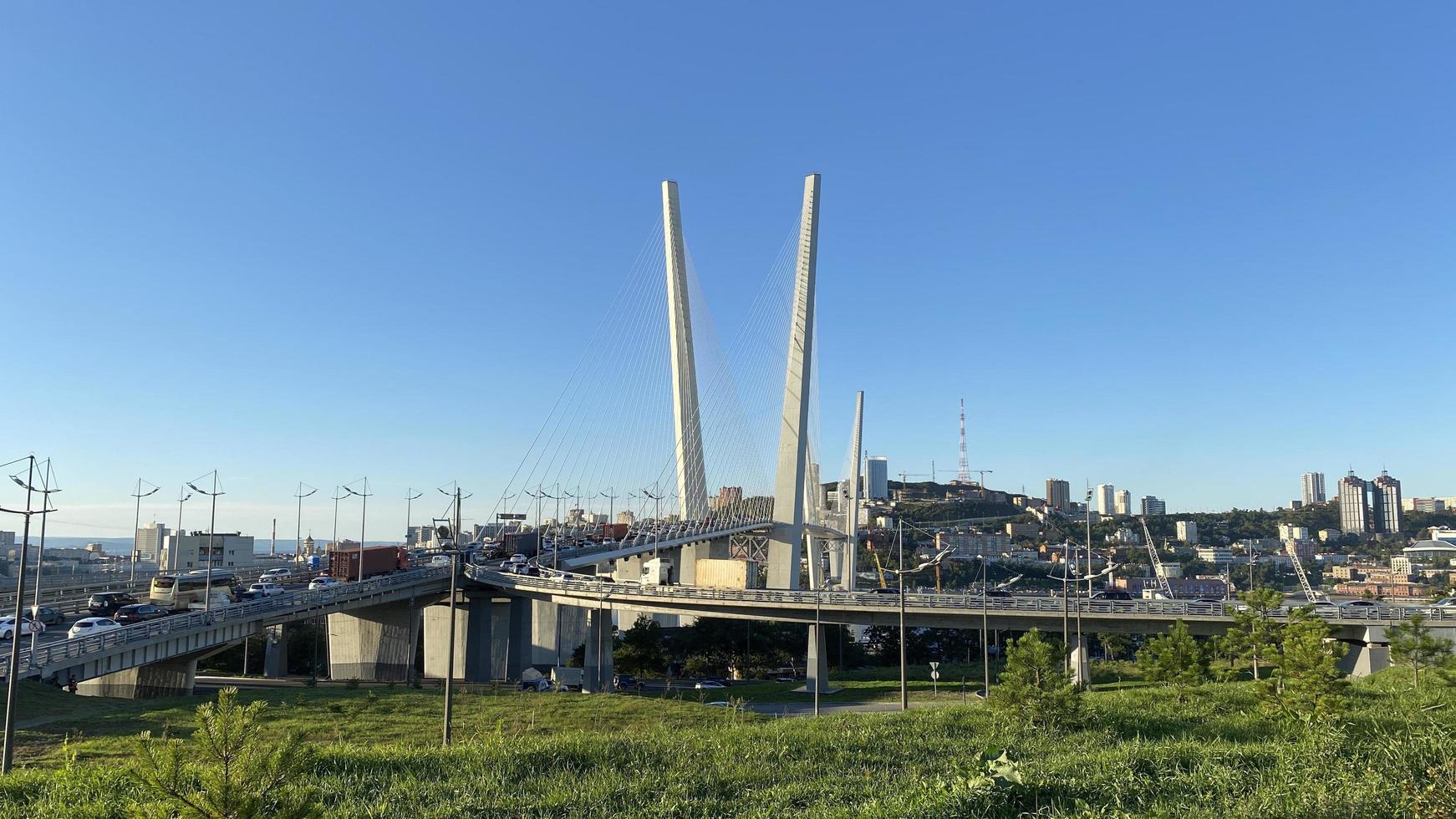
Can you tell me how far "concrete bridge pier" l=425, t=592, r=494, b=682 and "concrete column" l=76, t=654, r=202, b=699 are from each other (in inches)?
622

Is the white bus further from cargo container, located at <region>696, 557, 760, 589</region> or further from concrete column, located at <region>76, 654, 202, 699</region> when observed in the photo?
cargo container, located at <region>696, 557, 760, 589</region>

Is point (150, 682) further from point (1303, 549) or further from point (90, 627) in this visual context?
Result: point (1303, 549)

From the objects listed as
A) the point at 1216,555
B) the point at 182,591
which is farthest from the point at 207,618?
the point at 1216,555

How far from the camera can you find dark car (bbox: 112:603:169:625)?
124 ft

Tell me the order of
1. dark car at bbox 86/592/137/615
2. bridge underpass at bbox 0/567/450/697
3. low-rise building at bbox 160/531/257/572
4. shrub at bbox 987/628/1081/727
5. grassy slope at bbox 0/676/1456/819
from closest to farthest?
grassy slope at bbox 0/676/1456/819, shrub at bbox 987/628/1081/727, bridge underpass at bbox 0/567/450/697, dark car at bbox 86/592/137/615, low-rise building at bbox 160/531/257/572

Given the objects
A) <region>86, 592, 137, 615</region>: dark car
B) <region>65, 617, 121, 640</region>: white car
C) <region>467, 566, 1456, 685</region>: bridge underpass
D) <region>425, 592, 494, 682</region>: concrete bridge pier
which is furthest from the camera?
<region>425, 592, 494, 682</region>: concrete bridge pier

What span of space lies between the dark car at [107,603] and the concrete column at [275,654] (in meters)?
10.4

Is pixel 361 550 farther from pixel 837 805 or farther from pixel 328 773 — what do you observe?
pixel 837 805

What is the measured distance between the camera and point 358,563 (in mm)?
58406

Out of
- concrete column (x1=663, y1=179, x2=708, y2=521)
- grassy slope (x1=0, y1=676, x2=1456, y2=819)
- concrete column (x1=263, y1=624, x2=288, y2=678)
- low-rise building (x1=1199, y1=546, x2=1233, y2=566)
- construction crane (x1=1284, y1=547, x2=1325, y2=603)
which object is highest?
concrete column (x1=663, y1=179, x2=708, y2=521)

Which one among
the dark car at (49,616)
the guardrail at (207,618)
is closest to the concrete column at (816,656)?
the guardrail at (207,618)

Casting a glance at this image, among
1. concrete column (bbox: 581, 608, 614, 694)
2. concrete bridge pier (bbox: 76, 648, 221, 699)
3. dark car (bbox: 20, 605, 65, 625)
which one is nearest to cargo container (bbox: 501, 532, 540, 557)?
concrete column (bbox: 581, 608, 614, 694)

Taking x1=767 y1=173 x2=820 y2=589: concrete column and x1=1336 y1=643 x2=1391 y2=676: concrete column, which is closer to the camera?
x1=1336 y1=643 x2=1391 y2=676: concrete column

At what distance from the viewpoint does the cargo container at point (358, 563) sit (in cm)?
5834
